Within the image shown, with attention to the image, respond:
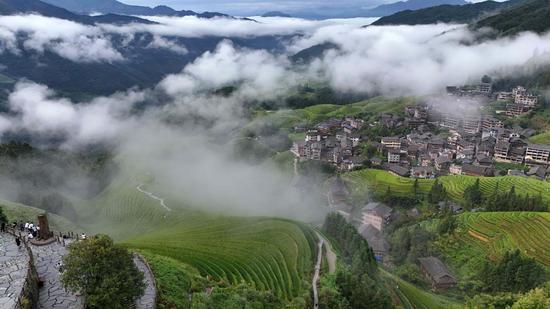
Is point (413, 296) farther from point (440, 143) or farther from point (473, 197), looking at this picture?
point (440, 143)

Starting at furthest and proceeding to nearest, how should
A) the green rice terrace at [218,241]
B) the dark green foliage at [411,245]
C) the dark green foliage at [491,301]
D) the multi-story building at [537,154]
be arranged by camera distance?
the multi-story building at [537,154] < the dark green foliage at [411,245] < the green rice terrace at [218,241] < the dark green foliage at [491,301]

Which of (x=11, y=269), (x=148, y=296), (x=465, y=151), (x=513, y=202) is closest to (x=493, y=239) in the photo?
(x=513, y=202)

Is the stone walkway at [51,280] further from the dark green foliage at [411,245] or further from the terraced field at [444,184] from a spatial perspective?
the terraced field at [444,184]

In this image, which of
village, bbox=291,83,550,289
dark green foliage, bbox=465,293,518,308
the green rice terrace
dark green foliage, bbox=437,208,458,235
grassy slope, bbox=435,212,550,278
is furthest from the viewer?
village, bbox=291,83,550,289

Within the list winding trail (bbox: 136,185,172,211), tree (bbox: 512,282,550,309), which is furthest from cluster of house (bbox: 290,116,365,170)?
tree (bbox: 512,282,550,309)

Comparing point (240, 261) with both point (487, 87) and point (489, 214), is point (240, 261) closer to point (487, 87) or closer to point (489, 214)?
point (489, 214)

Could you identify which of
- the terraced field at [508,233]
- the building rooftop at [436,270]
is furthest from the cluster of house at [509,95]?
the building rooftop at [436,270]

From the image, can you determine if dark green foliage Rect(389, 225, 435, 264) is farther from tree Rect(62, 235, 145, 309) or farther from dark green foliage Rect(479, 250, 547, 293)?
tree Rect(62, 235, 145, 309)
